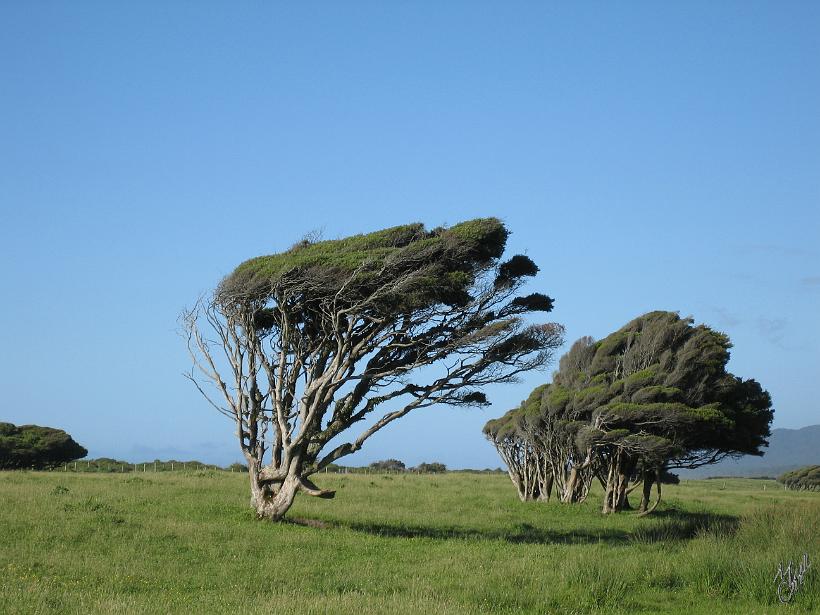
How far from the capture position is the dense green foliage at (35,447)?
56875 mm

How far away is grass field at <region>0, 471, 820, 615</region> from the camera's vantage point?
13727mm

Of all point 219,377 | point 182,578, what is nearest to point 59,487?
point 219,377

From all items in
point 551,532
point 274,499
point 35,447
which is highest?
point 35,447

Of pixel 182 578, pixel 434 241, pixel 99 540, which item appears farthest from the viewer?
pixel 434 241

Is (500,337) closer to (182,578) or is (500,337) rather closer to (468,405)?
(468,405)

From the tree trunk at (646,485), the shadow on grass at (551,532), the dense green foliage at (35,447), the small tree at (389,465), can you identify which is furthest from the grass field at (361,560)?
the small tree at (389,465)

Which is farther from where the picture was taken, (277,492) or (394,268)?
(277,492)

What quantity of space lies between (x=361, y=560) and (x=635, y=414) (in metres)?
16.6

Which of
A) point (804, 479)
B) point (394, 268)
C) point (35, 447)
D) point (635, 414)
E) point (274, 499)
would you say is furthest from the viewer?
point (804, 479)

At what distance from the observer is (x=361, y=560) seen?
19016 millimetres

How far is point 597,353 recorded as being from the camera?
38000mm

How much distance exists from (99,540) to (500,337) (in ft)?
38.9

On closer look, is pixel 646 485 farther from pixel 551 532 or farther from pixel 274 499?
pixel 274 499

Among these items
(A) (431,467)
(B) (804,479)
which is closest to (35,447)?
(A) (431,467)
